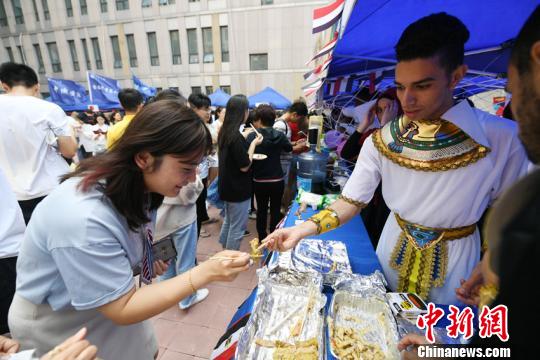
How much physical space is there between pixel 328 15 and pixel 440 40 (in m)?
0.77

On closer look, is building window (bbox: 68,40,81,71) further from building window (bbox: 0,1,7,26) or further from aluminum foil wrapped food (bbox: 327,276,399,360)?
aluminum foil wrapped food (bbox: 327,276,399,360)

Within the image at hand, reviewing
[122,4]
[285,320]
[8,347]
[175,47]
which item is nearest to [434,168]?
[285,320]

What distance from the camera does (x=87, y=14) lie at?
18.8 metres

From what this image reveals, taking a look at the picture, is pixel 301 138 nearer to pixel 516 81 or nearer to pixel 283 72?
pixel 516 81

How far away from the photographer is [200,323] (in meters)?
2.45

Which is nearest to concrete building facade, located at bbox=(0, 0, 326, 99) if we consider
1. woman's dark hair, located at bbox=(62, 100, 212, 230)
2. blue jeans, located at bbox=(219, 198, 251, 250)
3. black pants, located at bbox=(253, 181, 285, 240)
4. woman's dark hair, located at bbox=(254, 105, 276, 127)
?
woman's dark hair, located at bbox=(254, 105, 276, 127)

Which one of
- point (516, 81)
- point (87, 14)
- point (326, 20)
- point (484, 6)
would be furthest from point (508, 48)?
point (87, 14)

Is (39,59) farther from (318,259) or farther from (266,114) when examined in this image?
(318,259)

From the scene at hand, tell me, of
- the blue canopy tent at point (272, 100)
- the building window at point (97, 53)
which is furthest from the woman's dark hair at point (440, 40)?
the building window at point (97, 53)

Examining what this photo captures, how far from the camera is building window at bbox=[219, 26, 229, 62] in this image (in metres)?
17.6

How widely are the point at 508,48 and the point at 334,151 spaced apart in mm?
2660

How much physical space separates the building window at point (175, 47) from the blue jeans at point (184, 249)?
19214 mm

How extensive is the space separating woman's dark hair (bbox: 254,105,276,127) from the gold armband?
221cm

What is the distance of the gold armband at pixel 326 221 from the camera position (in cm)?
140
